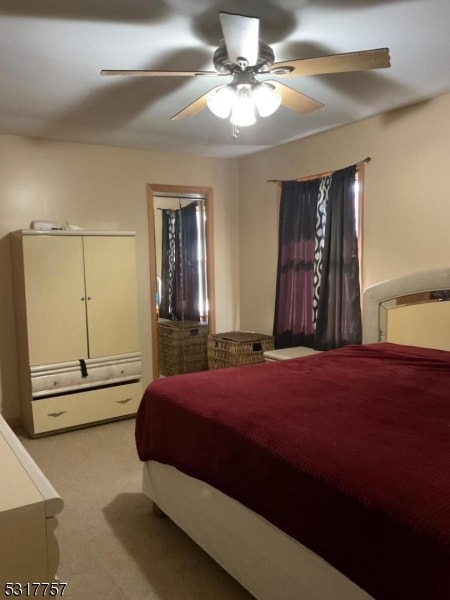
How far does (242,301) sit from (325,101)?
2.55m

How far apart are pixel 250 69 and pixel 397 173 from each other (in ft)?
5.70

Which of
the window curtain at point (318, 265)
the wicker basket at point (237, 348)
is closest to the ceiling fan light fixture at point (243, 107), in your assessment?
the window curtain at point (318, 265)

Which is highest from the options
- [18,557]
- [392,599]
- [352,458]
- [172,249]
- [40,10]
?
[40,10]

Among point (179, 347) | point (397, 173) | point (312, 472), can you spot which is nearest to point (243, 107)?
point (397, 173)

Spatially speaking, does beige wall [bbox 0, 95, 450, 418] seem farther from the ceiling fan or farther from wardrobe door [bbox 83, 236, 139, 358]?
the ceiling fan

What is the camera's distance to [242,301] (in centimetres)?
538

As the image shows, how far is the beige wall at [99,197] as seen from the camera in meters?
4.04

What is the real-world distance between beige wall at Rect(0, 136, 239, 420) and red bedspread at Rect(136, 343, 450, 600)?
2.13 metres

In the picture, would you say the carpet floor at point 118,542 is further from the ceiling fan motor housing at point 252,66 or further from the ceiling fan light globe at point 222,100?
the ceiling fan motor housing at point 252,66

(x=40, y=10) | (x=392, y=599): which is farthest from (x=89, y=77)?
(x=392, y=599)

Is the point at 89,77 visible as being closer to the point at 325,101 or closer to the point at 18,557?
the point at 325,101

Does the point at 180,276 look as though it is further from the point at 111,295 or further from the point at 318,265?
the point at 318,265

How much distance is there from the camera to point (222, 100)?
2.39m

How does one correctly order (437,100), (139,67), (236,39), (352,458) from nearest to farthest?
(352,458) < (236,39) < (139,67) < (437,100)
